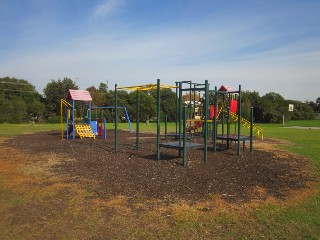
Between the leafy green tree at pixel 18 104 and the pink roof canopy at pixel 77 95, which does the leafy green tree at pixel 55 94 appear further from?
the pink roof canopy at pixel 77 95

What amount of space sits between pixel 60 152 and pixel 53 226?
8199 millimetres

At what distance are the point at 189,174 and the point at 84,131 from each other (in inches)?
467

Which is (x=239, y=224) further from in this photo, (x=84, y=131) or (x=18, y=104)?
(x=18, y=104)

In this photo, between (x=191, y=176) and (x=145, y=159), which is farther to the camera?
(x=145, y=159)

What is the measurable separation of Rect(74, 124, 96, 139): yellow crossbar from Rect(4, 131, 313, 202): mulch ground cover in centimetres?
632

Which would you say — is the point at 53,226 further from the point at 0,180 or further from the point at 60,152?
the point at 60,152

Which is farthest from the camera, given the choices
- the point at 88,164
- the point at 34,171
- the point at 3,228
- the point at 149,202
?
the point at 88,164

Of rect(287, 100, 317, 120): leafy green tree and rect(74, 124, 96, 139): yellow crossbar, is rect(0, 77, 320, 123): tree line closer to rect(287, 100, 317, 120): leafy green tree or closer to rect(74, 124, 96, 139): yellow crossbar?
rect(287, 100, 317, 120): leafy green tree

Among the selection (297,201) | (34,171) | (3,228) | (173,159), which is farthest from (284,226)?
(34,171)

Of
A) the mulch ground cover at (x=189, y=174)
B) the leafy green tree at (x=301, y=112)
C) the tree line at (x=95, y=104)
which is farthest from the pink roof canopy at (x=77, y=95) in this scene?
the leafy green tree at (x=301, y=112)

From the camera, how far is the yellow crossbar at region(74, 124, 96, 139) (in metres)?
17.9

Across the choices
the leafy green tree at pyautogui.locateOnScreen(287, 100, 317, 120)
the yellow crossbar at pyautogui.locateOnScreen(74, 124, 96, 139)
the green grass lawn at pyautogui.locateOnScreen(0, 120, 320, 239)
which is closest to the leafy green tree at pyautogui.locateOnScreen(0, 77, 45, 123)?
the yellow crossbar at pyautogui.locateOnScreen(74, 124, 96, 139)

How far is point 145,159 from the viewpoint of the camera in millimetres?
10266

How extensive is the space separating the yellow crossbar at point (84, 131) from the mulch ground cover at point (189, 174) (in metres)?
6.32
